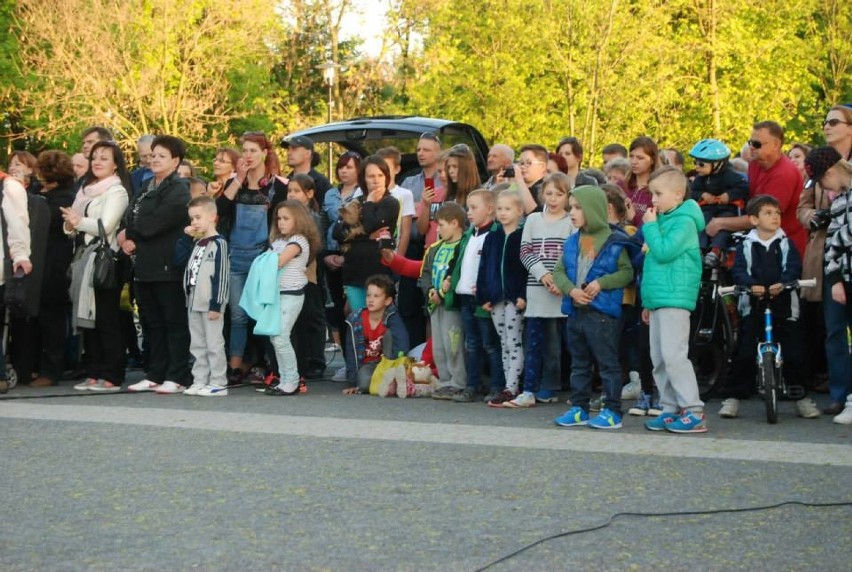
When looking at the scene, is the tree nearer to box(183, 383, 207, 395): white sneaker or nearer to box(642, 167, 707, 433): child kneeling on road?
box(183, 383, 207, 395): white sneaker

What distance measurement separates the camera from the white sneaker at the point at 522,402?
34.2 feet

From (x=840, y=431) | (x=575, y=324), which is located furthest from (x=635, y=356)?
(x=840, y=431)

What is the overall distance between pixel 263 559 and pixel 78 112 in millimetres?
33458

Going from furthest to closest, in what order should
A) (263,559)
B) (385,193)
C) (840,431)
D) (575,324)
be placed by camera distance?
(385,193) < (575,324) < (840,431) < (263,559)

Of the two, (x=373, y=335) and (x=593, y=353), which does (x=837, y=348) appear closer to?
(x=593, y=353)

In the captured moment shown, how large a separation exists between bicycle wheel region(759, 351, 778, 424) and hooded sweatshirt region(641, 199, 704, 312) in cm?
71

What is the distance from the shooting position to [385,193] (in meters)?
12.6

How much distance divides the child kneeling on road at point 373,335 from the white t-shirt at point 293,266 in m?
0.62

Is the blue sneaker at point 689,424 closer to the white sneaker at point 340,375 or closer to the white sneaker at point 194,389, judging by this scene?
the white sneaker at point 194,389

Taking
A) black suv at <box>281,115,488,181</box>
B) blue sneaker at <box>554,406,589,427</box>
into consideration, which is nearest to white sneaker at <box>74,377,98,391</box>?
blue sneaker at <box>554,406,589,427</box>

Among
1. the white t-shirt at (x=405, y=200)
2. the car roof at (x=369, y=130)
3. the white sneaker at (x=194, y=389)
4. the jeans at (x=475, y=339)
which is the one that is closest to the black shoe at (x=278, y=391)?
the white sneaker at (x=194, y=389)

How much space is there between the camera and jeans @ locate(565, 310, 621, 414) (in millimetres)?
9219

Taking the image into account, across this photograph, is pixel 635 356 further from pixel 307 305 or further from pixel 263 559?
pixel 263 559

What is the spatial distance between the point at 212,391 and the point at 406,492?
522cm
